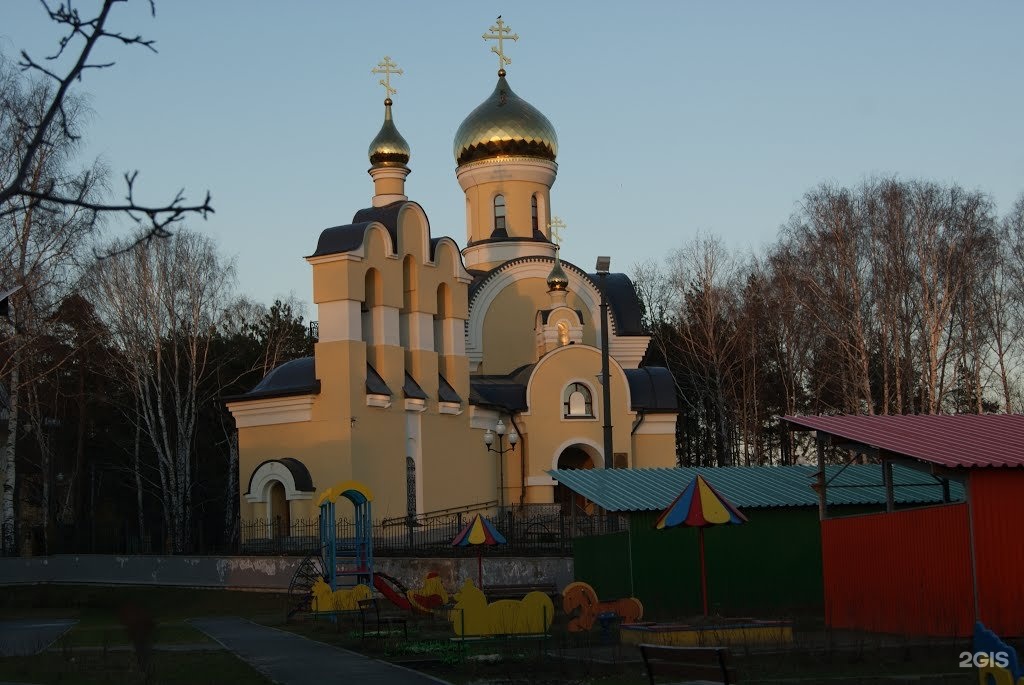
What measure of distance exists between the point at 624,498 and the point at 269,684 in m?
9.63

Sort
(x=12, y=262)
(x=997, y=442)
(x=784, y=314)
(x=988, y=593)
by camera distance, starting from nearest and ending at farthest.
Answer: (x=988, y=593) < (x=997, y=442) < (x=12, y=262) < (x=784, y=314)

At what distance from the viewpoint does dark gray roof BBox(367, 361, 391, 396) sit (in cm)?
3198

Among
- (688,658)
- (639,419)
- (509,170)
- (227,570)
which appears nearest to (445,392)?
(639,419)

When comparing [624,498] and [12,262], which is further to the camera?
[12,262]

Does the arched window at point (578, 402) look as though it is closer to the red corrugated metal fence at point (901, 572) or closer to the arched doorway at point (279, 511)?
the arched doorway at point (279, 511)

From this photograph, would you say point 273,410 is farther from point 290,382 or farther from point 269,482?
point 269,482

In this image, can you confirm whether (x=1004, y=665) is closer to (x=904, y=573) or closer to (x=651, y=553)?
(x=904, y=573)

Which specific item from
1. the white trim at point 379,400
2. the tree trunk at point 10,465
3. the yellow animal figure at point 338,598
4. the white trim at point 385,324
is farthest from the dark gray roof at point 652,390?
the yellow animal figure at point 338,598

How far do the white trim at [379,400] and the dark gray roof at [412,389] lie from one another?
872 millimetres

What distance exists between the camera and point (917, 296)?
1369 inches

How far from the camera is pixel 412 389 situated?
33.5 m

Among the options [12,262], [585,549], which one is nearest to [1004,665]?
[585,549]

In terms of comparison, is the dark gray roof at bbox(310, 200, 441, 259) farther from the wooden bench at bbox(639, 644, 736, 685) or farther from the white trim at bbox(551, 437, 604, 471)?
the wooden bench at bbox(639, 644, 736, 685)

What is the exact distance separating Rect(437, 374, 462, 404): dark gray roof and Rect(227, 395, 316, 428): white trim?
385cm
